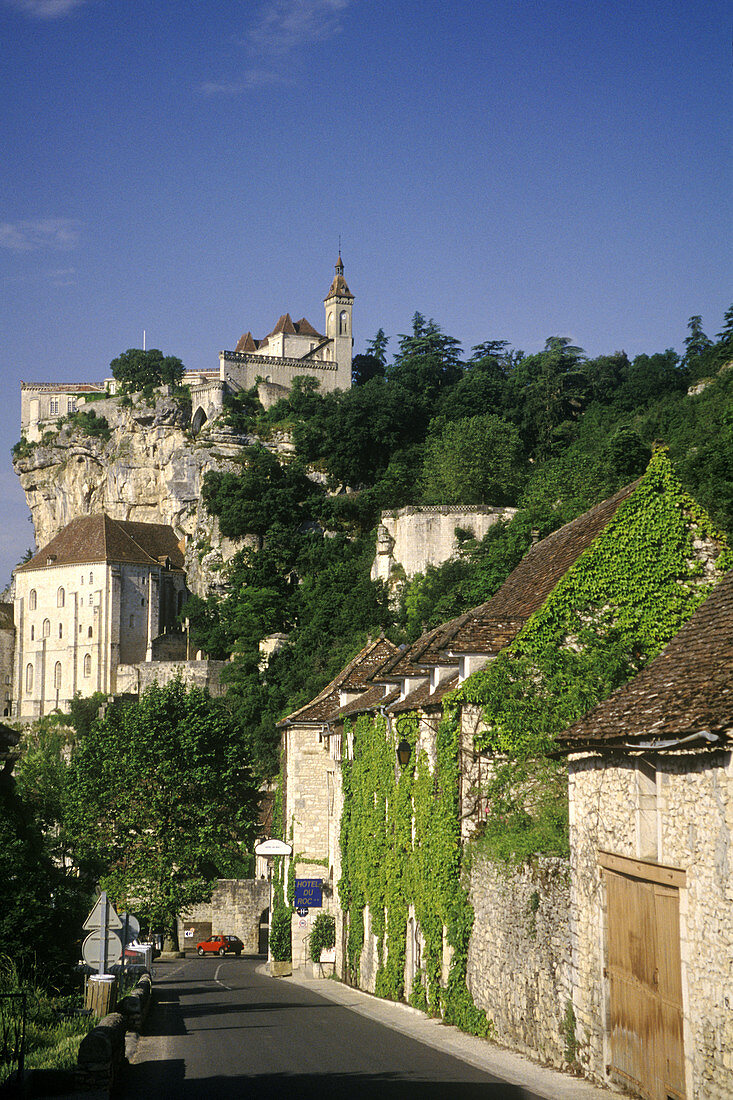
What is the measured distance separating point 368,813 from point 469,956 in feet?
30.1

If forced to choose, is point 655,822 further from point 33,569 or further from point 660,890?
point 33,569

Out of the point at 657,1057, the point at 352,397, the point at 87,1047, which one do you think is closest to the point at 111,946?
the point at 87,1047

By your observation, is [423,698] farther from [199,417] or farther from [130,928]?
[199,417]

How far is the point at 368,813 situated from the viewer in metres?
27.2

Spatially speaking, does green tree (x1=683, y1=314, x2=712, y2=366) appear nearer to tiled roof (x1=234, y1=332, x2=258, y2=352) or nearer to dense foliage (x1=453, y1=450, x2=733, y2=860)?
tiled roof (x1=234, y1=332, x2=258, y2=352)

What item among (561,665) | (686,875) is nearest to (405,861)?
(561,665)

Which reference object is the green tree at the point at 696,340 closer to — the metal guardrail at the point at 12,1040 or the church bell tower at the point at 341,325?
the church bell tower at the point at 341,325

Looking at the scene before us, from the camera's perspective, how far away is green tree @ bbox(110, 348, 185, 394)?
386 ft

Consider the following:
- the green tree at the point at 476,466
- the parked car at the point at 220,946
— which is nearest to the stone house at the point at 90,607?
the green tree at the point at 476,466

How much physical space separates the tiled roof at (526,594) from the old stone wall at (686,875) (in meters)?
6.11

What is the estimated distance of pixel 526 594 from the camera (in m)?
20.7

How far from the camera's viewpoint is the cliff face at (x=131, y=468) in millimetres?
99875

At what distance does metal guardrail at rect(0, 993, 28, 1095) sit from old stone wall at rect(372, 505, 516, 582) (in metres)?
65.1

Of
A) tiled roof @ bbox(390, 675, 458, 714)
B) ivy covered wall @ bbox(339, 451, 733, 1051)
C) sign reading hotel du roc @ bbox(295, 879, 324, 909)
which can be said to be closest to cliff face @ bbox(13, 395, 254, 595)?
sign reading hotel du roc @ bbox(295, 879, 324, 909)
